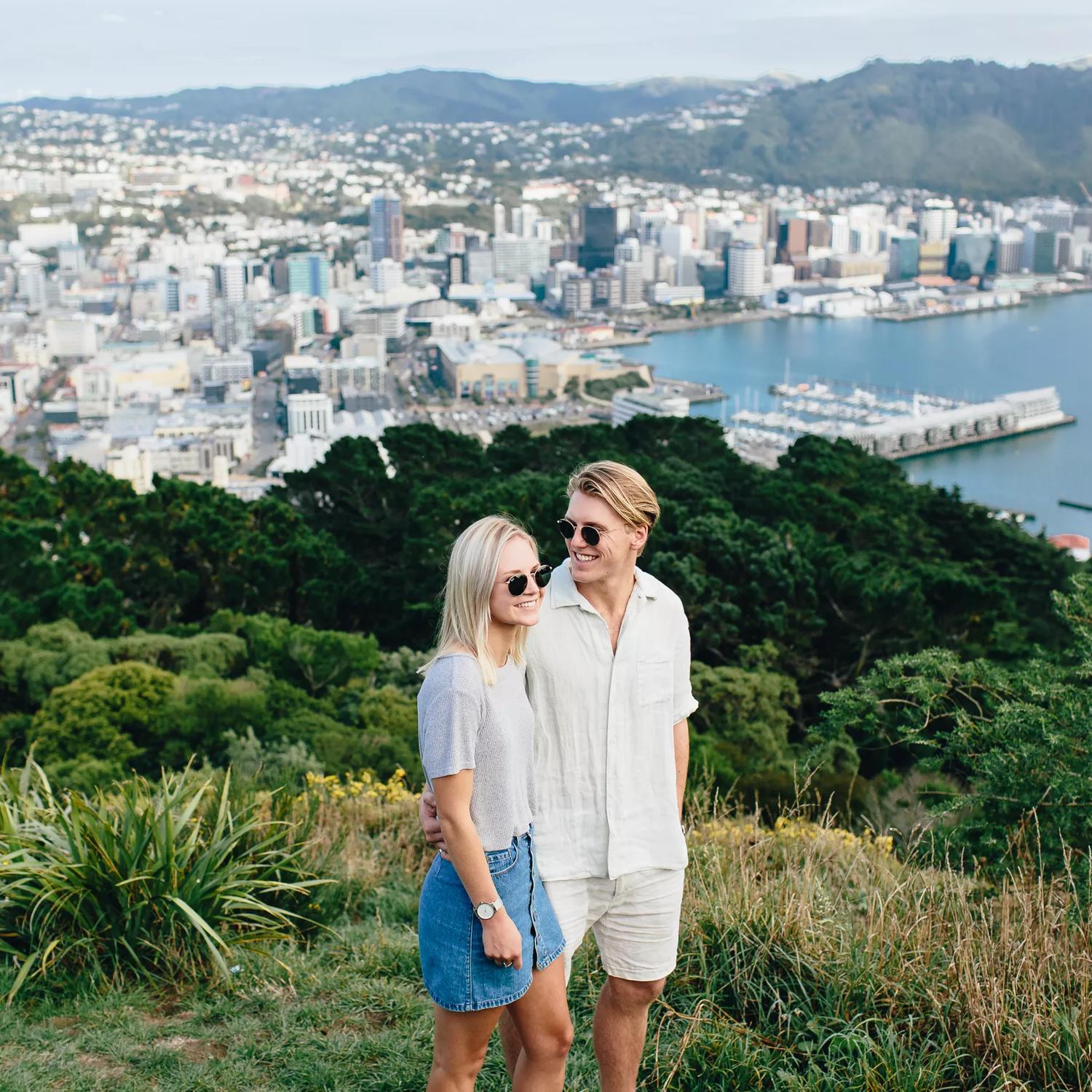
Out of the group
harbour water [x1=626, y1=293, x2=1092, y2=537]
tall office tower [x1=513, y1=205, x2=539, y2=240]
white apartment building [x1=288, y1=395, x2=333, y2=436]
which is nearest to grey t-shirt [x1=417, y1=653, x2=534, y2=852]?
harbour water [x1=626, y1=293, x2=1092, y2=537]

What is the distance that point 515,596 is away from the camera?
98 cm

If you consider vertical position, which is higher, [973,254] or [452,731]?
[452,731]

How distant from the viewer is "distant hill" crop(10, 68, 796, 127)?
A: 342 feet

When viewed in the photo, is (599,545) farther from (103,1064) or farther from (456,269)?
(456,269)

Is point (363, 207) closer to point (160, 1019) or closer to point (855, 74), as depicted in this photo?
point (855, 74)

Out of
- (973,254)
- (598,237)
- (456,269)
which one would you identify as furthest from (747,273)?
(456,269)

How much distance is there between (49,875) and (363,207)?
70034 millimetres

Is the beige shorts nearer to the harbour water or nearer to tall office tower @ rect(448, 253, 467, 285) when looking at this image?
the harbour water

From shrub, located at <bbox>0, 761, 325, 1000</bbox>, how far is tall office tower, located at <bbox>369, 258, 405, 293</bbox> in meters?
51.9

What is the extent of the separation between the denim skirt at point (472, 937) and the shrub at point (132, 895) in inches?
22.6

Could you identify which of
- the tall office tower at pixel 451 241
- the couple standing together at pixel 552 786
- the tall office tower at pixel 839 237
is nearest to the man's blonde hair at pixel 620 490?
the couple standing together at pixel 552 786

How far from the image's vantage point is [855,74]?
290 feet

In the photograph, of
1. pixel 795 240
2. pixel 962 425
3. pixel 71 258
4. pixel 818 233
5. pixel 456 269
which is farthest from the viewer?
pixel 818 233

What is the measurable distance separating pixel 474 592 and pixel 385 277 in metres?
53.6
